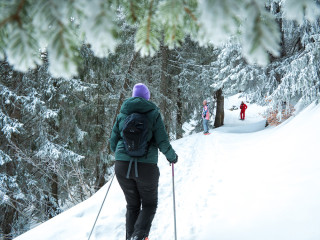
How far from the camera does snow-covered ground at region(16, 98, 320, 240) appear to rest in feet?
8.98

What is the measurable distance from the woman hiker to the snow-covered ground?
0.96 m

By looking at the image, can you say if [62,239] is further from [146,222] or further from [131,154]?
[131,154]

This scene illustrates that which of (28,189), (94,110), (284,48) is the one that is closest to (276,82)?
(284,48)

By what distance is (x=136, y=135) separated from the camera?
2309 mm

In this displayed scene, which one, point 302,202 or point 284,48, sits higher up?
point 284,48

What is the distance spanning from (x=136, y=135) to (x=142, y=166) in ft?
1.24

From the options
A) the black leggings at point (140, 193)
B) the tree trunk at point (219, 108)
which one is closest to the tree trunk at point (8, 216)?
the black leggings at point (140, 193)

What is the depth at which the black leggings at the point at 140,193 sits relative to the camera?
7.75ft

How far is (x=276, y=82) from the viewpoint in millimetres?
9844

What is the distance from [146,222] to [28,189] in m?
6.71

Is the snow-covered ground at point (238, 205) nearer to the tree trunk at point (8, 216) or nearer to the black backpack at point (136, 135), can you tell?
the black backpack at point (136, 135)

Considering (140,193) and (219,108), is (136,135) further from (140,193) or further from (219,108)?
(219,108)

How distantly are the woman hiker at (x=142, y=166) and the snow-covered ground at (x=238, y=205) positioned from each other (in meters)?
0.96

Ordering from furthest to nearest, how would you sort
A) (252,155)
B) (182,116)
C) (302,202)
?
(182,116), (252,155), (302,202)
